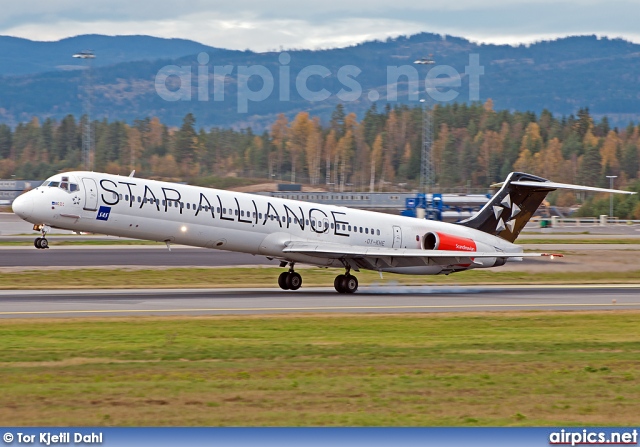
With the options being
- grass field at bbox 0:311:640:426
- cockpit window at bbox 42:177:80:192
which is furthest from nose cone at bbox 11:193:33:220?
grass field at bbox 0:311:640:426

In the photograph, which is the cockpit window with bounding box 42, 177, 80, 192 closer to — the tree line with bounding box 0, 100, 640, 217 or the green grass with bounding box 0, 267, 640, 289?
the green grass with bounding box 0, 267, 640, 289

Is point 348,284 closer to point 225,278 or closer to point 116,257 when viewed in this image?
point 225,278

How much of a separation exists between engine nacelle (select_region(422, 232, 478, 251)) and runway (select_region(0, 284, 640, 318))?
180 cm

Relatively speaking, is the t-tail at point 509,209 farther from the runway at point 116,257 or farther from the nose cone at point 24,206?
the nose cone at point 24,206

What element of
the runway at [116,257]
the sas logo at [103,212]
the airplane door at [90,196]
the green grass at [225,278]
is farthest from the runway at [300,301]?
the runway at [116,257]

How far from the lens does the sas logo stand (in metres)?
33.1

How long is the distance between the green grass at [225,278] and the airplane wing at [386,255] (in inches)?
200

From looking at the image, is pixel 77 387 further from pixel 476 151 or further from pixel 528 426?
pixel 476 151

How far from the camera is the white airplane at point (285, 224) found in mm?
33094

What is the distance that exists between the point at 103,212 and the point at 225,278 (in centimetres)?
1191

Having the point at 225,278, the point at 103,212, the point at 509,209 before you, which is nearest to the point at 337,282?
the point at 225,278

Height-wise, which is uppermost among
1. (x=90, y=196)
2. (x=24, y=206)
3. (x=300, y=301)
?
(x=90, y=196)

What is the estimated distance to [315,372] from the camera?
18734 millimetres

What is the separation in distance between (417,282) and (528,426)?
30331 mm
